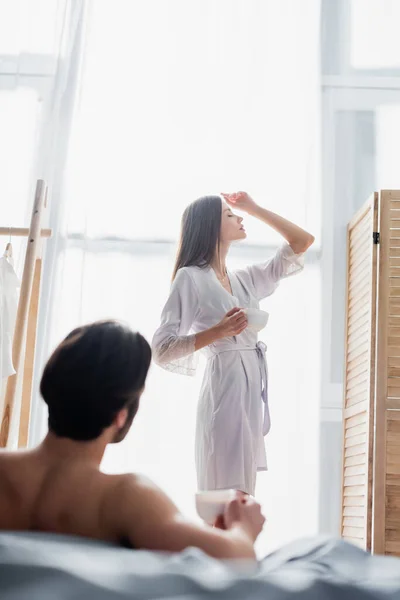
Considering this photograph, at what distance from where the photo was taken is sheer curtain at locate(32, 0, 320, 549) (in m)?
3.51

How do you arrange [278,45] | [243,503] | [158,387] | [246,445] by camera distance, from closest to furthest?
[243,503] < [246,445] < [158,387] < [278,45]

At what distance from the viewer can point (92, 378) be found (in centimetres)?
115

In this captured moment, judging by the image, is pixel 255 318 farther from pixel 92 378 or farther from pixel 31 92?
pixel 31 92

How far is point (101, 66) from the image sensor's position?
3768mm

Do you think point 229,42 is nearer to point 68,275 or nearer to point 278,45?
point 278,45

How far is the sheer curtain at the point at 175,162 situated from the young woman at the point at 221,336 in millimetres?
718

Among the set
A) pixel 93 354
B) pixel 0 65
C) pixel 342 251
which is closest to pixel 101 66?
pixel 0 65

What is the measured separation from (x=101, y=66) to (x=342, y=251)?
1315 millimetres

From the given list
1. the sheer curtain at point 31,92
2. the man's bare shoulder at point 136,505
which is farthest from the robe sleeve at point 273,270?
the man's bare shoulder at point 136,505

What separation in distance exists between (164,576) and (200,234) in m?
1.96

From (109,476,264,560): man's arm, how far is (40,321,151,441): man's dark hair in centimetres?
11

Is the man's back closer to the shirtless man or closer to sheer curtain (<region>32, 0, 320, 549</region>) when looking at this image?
the shirtless man

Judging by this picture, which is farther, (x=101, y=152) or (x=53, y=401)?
(x=101, y=152)

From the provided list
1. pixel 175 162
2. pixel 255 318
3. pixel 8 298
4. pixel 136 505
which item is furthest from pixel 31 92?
pixel 136 505
